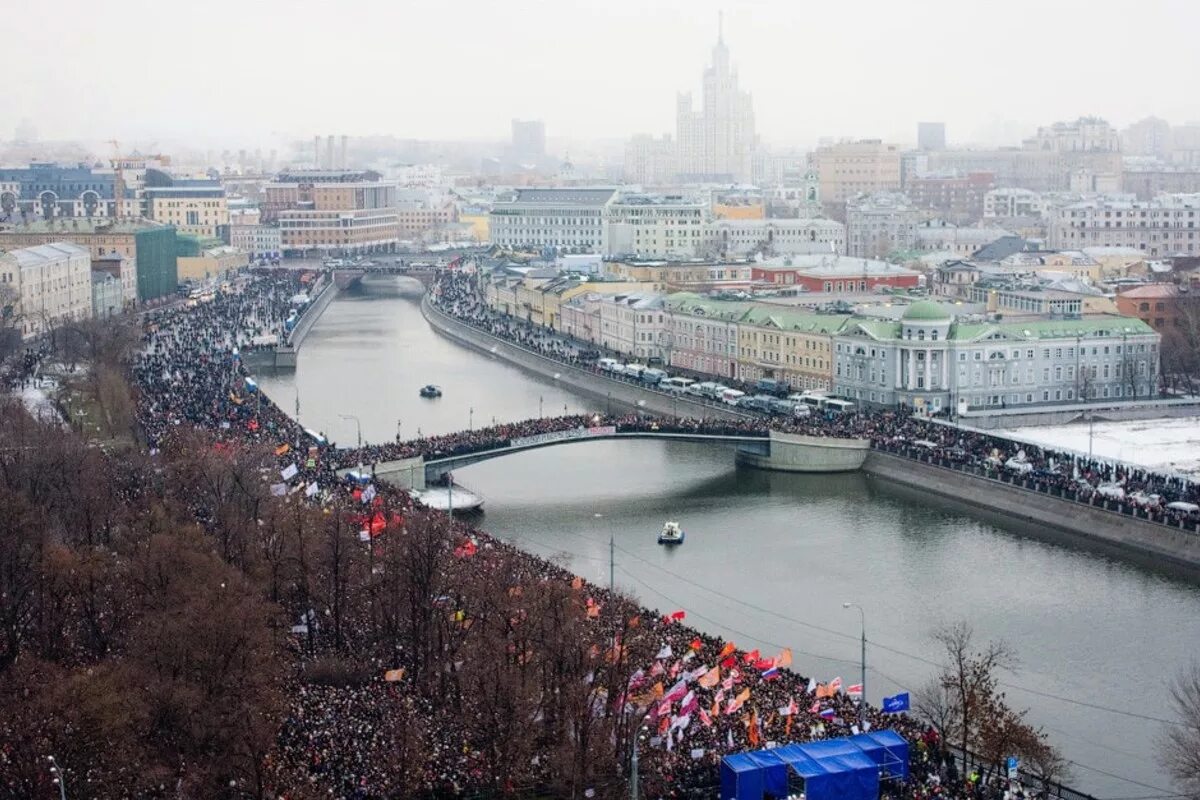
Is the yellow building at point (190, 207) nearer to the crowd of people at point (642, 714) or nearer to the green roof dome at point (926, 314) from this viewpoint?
the green roof dome at point (926, 314)

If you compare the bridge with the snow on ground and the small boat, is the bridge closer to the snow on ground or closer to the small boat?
the snow on ground

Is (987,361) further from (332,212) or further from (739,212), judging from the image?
(332,212)

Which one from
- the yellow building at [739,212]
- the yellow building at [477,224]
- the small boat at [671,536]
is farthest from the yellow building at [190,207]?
the small boat at [671,536]

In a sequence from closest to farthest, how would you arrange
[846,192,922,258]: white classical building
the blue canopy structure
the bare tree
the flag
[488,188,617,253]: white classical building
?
the blue canopy structure < the bare tree < the flag < [846,192,922,258]: white classical building < [488,188,617,253]: white classical building

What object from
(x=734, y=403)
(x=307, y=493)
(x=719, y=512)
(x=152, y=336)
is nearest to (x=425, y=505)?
(x=307, y=493)

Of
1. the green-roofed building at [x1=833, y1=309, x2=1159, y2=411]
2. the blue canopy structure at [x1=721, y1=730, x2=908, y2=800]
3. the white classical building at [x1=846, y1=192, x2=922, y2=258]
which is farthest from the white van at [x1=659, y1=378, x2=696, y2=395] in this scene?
the white classical building at [x1=846, y1=192, x2=922, y2=258]

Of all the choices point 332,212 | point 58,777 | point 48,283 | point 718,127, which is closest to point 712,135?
point 718,127
